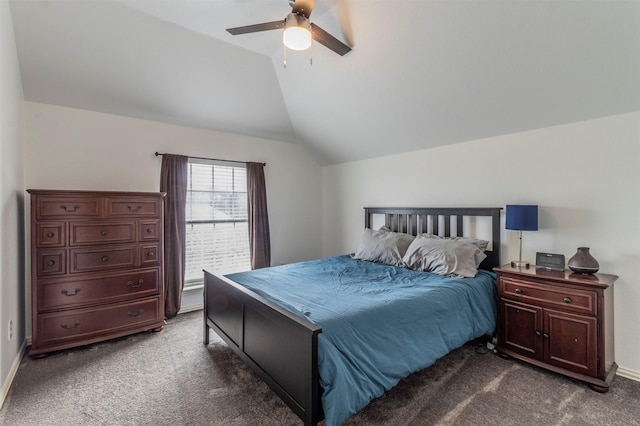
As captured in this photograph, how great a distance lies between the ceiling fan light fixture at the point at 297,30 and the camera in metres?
1.92

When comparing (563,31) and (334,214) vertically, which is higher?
(563,31)

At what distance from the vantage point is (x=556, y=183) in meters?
2.83

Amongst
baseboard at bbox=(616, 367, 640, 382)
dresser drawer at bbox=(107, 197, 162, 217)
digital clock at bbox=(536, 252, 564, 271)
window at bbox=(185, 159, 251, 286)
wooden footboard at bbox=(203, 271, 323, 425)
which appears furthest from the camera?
window at bbox=(185, 159, 251, 286)

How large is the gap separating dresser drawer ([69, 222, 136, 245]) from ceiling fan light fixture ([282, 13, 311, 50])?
247cm

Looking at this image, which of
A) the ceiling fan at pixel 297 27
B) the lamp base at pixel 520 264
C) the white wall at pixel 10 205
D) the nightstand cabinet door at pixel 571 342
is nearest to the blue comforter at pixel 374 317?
the lamp base at pixel 520 264

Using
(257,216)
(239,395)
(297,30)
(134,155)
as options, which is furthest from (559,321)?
(134,155)

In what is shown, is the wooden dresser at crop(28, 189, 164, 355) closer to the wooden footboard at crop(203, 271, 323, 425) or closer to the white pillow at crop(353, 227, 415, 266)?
the wooden footboard at crop(203, 271, 323, 425)

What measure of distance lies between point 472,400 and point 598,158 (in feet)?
7.51

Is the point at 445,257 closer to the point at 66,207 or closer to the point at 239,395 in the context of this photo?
the point at 239,395

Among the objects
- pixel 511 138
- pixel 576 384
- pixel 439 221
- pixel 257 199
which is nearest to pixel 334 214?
pixel 257 199

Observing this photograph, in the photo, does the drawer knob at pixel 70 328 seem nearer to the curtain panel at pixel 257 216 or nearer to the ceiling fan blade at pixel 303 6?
the curtain panel at pixel 257 216

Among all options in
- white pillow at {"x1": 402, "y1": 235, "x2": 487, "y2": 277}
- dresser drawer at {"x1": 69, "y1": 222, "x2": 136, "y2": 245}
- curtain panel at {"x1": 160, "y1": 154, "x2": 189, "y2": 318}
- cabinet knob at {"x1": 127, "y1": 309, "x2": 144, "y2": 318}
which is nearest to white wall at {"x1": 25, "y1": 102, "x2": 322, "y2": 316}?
curtain panel at {"x1": 160, "y1": 154, "x2": 189, "y2": 318}

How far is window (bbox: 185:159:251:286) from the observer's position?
4121 millimetres

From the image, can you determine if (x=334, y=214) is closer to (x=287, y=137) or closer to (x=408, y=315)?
(x=287, y=137)
